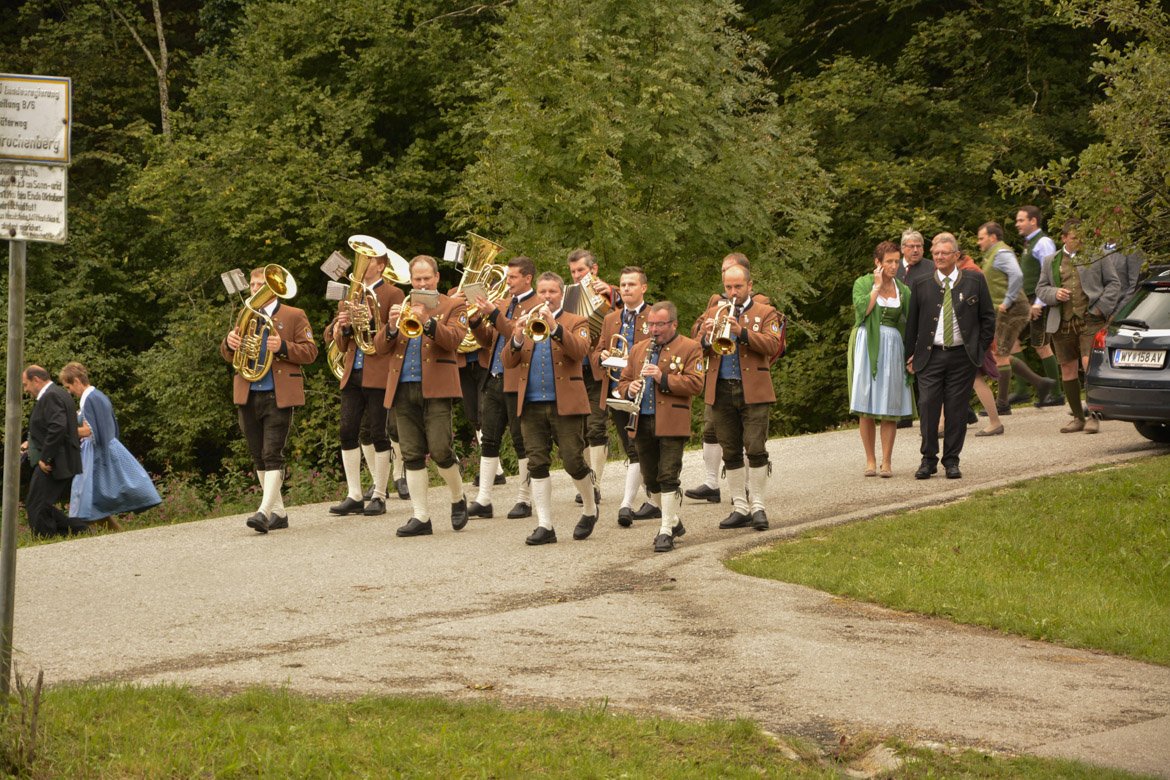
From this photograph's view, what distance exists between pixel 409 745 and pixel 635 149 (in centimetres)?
1678

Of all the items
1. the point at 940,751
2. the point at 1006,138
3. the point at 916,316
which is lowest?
the point at 940,751

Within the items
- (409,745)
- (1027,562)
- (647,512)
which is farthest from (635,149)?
(409,745)

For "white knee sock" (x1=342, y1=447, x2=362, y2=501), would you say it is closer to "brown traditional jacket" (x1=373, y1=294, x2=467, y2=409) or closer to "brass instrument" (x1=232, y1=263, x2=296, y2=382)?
"brass instrument" (x1=232, y1=263, x2=296, y2=382)

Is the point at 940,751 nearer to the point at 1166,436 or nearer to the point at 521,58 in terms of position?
the point at 1166,436

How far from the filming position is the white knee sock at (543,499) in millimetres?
12711

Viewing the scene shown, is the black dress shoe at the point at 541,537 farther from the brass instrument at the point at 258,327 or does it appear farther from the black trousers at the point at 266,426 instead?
the brass instrument at the point at 258,327

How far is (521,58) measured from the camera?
23.1m

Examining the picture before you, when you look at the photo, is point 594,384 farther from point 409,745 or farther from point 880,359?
point 409,745

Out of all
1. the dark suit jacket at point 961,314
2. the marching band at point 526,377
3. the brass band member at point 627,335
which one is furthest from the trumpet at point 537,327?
the dark suit jacket at point 961,314

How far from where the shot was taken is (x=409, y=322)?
505 inches

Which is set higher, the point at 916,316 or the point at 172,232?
the point at 172,232

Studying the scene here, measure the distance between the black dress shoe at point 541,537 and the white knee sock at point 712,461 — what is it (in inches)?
101

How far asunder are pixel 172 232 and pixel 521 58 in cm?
1282

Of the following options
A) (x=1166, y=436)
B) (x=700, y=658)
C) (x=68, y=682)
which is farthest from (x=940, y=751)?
(x=1166, y=436)
